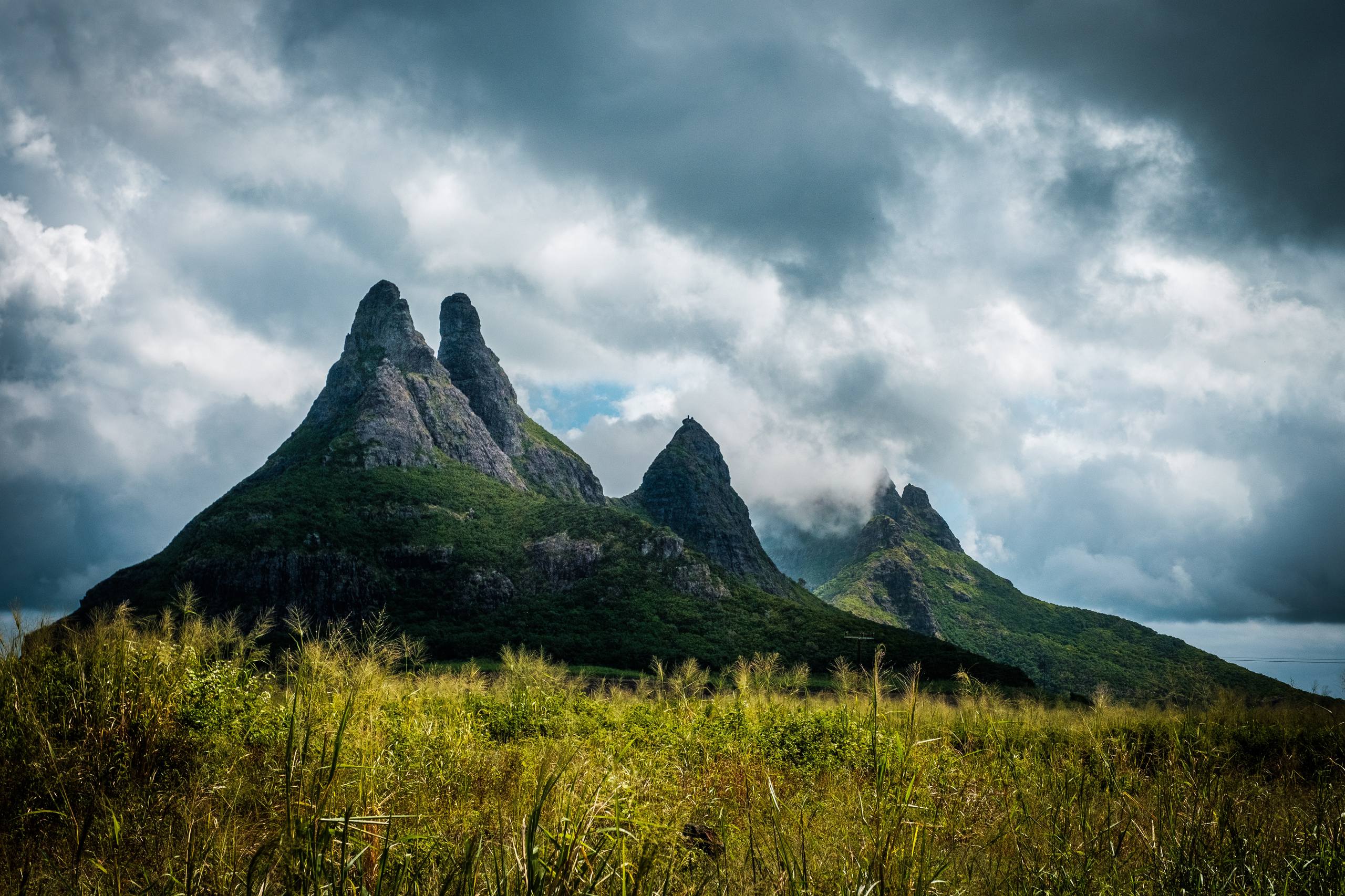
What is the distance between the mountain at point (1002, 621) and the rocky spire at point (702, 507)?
79.7ft

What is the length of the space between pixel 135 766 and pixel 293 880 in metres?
5.01

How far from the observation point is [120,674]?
244 inches

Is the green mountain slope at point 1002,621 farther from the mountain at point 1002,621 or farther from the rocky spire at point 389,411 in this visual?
the rocky spire at point 389,411

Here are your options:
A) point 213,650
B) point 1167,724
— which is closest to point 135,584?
point 213,650

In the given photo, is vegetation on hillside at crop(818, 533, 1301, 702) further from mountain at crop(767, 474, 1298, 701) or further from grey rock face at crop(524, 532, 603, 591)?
grey rock face at crop(524, 532, 603, 591)

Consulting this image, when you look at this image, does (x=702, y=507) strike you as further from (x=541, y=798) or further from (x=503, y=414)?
(x=541, y=798)

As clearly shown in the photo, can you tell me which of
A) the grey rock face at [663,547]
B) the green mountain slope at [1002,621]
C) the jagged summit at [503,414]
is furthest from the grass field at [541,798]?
the jagged summit at [503,414]

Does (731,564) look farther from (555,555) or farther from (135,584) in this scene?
(135,584)

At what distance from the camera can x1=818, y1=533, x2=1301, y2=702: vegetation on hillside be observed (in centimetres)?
9788

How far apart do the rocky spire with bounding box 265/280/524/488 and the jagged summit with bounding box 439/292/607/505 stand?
8325mm

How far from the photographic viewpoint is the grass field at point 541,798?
9.00ft

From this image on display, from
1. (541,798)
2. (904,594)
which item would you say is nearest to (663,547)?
(541,798)

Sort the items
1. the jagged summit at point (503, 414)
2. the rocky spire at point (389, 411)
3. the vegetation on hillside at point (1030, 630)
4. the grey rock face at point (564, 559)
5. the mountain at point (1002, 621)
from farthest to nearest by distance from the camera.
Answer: the jagged summit at point (503, 414) → the rocky spire at point (389, 411) → the mountain at point (1002, 621) → the vegetation on hillside at point (1030, 630) → the grey rock face at point (564, 559)

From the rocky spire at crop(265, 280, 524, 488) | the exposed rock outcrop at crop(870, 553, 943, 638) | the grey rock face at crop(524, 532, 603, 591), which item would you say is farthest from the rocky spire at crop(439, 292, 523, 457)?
the exposed rock outcrop at crop(870, 553, 943, 638)
